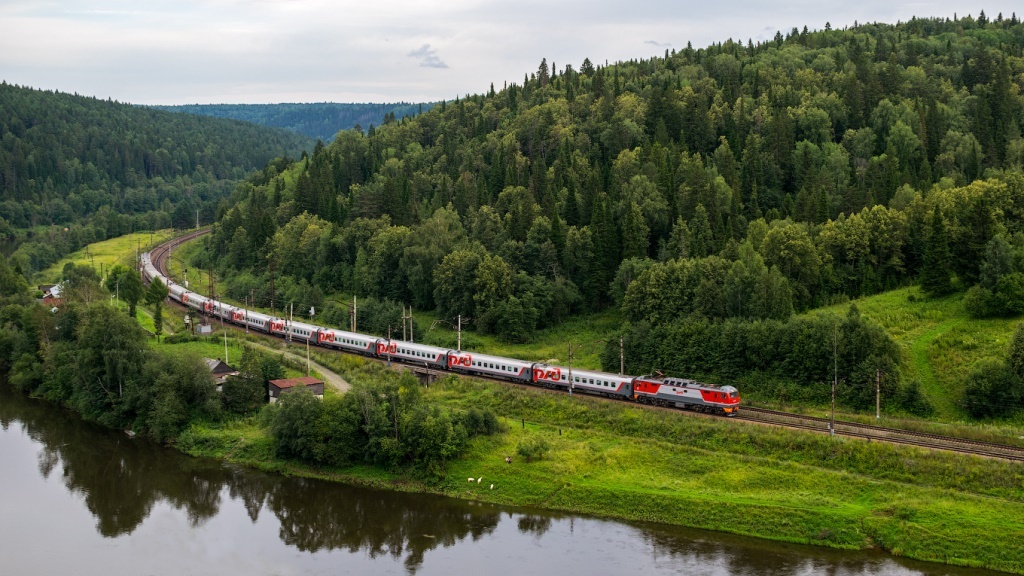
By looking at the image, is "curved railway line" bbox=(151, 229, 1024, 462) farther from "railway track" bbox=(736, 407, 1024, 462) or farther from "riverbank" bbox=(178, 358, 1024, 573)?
"riverbank" bbox=(178, 358, 1024, 573)

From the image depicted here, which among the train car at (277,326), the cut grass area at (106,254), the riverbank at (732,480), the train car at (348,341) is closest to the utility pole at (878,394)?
the riverbank at (732,480)

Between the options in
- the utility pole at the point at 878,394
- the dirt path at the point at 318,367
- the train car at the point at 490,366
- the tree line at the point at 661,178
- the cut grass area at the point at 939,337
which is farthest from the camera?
the tree line at the point at 661,178

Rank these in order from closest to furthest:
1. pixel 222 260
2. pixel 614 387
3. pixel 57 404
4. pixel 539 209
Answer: pixel 614 387 < pixel 57 404 < pixel 539 209 < pixel 222 260

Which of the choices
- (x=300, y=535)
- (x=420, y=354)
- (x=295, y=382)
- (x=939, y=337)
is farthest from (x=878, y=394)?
(x=295, y=382)

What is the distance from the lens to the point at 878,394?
209ft

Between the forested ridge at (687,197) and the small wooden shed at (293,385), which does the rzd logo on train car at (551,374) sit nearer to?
the forested ridge at (687,197)

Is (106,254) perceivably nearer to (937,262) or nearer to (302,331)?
(302,331)

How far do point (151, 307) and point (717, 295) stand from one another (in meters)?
81.0

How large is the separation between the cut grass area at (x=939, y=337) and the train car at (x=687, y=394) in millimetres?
14190

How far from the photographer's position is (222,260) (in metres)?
148

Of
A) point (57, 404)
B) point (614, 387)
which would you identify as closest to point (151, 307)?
point (57, 404)

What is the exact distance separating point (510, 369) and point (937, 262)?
39.0m

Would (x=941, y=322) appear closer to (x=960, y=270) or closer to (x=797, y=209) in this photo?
(x=960, y=270)

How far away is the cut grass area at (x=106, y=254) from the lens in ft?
525
